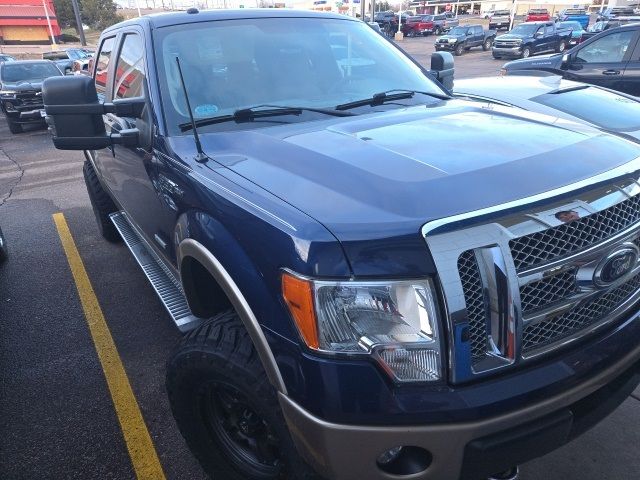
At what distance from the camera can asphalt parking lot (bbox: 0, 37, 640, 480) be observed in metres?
2.47

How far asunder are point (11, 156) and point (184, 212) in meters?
10.3

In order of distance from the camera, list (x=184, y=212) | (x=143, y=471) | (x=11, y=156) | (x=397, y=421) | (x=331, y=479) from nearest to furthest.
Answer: (x=397, y=421) < (x=331, y=479) < (x=184, y=212) < (x=143, y=471) < (x=11, y=156)

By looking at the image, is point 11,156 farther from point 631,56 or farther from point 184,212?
point 631,56

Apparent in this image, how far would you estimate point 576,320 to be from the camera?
1.71 m

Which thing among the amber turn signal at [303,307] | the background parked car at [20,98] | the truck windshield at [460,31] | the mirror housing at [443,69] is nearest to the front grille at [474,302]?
the amber turn signal at [303,307]

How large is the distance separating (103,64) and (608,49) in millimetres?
7599

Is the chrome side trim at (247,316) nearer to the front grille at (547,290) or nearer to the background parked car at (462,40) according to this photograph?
the front grille at (547,290)

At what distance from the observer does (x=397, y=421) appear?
57.2 inches

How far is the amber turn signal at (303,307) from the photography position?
4.85 feet

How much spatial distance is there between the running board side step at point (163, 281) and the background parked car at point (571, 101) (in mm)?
3655

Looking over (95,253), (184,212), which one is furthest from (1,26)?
(184,212)

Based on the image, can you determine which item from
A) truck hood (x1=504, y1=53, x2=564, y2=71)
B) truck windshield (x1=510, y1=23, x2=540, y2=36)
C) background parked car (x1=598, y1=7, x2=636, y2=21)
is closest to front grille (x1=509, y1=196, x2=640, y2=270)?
truck hood (x1=504, y1=53, x2=564, y2=71)

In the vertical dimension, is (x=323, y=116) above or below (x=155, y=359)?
above

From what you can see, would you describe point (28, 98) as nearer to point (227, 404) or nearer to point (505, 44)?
point (227, 404)
